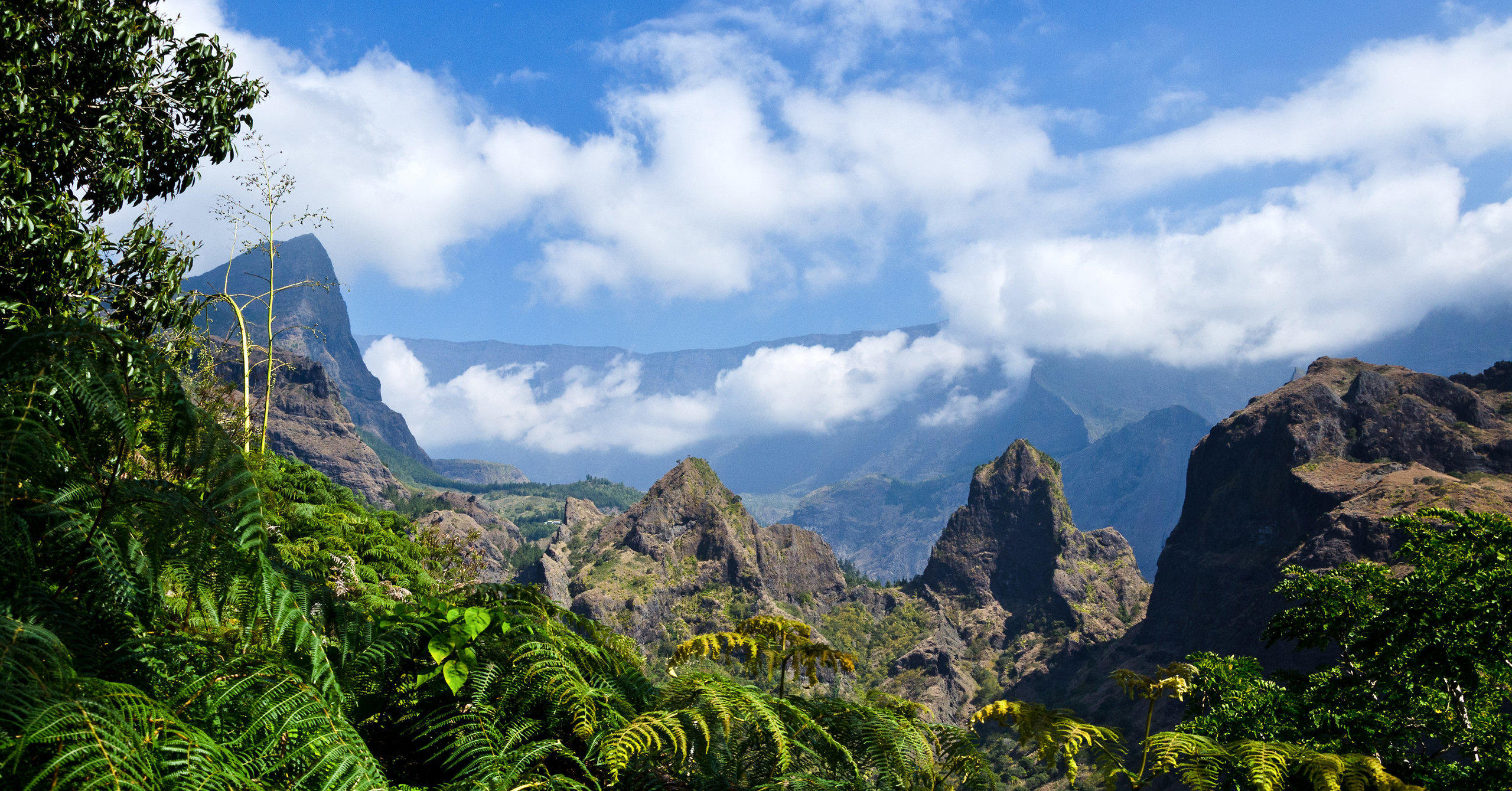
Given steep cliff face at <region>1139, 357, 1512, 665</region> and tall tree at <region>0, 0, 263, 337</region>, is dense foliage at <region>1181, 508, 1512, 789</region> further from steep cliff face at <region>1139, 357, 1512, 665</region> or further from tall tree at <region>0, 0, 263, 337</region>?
steep cliff face at <region>1139, 357, 1512, 665</region>

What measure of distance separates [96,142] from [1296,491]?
15343 cm

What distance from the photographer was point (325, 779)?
95.9 inches

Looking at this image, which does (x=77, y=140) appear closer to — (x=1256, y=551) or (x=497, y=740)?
(x=497, y=740)

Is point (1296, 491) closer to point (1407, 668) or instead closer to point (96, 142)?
point (1407, 668)

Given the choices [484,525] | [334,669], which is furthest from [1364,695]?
[484,525]

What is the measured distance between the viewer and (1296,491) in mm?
127875

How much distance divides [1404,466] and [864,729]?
490 ft

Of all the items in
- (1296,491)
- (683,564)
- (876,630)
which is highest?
(1296,491)

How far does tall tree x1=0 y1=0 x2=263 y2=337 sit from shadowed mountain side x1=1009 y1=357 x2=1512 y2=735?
112766mm

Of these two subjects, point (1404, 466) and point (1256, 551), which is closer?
point (1404, 466)

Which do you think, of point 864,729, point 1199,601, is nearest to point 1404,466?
point 1199,601

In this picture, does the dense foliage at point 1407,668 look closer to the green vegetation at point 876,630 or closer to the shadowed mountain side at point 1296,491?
the shadowed mountain side at point 1296,491

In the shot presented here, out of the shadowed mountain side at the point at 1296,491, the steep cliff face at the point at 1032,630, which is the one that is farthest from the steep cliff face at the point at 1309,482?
the steep cliff face at the point at 1032,630

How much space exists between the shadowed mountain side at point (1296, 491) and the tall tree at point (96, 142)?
11277 centimetres
